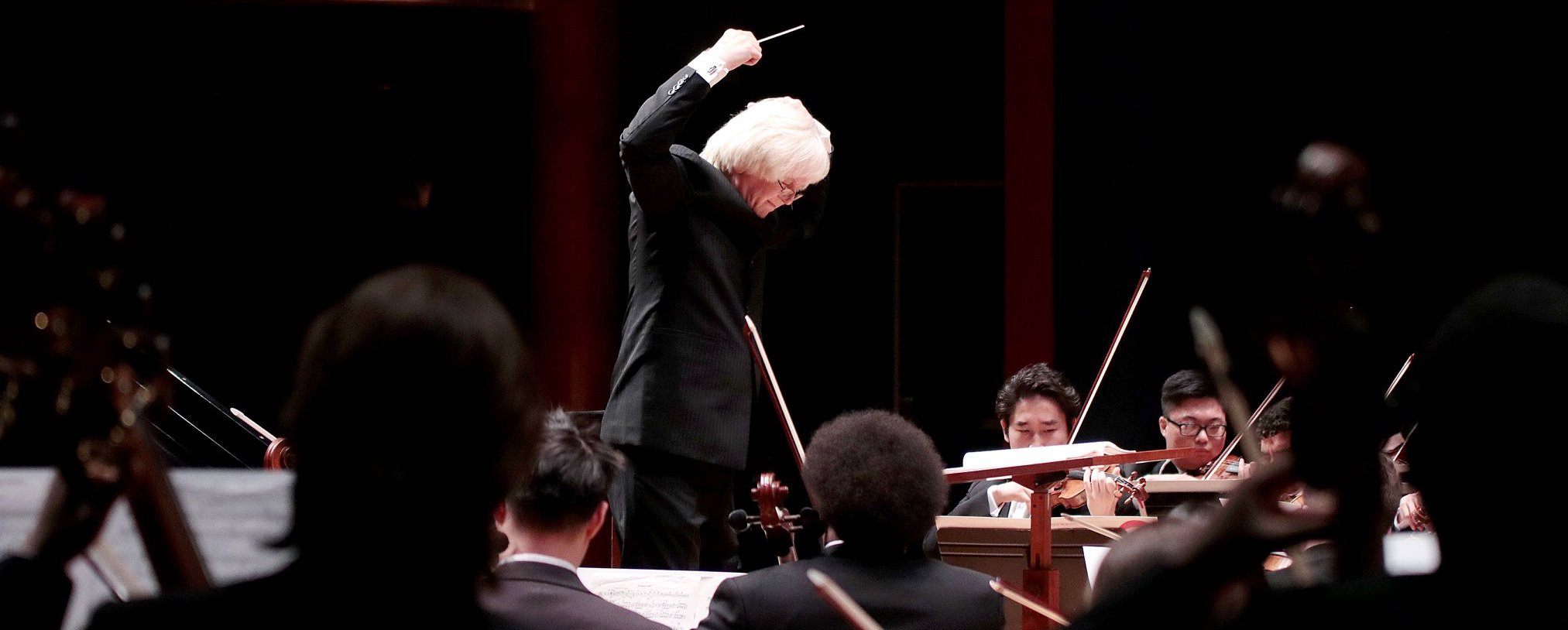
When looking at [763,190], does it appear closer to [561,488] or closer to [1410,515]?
[561,488]

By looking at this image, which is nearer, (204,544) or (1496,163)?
(204,544)

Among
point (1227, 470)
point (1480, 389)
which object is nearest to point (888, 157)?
point (1227, 470)

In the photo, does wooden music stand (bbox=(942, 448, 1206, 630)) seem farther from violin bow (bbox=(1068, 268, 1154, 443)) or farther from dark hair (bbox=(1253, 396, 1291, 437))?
dark hair (bbox=(1253, 396, 1291, 437))

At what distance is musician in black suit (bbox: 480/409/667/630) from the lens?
1.82 metres

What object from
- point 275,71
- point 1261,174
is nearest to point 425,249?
point 275,71

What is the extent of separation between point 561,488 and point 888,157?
2993 mm

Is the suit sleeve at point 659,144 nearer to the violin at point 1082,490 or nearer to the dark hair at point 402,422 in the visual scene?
the violin at point 1082,490

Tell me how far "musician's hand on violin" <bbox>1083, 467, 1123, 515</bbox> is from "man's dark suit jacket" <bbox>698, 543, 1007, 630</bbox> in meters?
1.24

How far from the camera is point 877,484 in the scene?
2086mm

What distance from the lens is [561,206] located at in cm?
455

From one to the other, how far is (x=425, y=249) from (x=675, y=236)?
2.29m

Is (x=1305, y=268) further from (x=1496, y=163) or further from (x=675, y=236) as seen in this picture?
Answer: (x=1496, y=163)

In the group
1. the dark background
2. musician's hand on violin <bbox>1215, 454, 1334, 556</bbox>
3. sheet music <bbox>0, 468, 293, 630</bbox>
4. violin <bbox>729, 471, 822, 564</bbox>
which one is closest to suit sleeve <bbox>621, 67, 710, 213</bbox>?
violin <bbox>729, 471, 822, 564</bbox>

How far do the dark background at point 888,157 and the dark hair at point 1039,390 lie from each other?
0.43 meters
